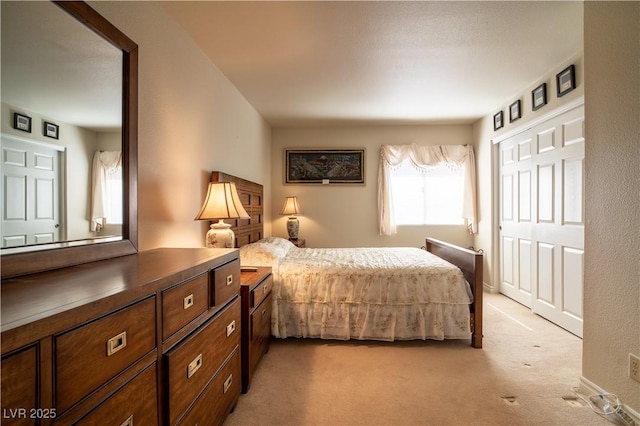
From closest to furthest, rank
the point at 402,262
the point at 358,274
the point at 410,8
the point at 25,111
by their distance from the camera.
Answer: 1. the point at 25,111
2. the point at 410,8
3. the point at 358,274
4. the point at 402,262

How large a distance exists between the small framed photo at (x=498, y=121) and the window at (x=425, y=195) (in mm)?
983

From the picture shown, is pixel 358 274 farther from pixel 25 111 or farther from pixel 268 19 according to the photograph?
pixel 25 111

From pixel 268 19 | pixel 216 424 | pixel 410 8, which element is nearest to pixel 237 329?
pixel 216 424

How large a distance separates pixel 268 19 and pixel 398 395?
102 inches

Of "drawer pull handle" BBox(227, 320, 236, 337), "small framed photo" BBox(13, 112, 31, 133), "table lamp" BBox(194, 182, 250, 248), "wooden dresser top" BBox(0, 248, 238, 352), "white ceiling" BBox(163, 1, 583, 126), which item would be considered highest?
"white ceiling" BBox(163, 1, 583, 126)

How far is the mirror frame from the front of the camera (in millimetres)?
1051

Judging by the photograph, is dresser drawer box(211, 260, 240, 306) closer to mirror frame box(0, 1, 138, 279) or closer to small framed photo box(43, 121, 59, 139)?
mirror frame box(0, 1, 138, 279)

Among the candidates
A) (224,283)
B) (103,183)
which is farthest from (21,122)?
(224,283)

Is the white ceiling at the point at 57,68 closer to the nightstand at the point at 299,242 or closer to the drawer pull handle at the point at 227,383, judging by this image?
the drawer pull handle at the point at 227,383

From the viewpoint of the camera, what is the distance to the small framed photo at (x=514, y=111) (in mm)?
3510

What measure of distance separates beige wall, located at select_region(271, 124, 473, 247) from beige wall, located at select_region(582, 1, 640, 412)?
306 cm

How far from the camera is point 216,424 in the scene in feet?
4.66

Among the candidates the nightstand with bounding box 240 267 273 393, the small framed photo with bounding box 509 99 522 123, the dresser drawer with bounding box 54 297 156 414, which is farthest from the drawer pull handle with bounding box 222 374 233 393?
the small framed photo with bounding box 509 99 522 123

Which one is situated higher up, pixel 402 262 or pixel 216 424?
pixel 402 262
